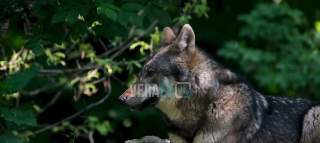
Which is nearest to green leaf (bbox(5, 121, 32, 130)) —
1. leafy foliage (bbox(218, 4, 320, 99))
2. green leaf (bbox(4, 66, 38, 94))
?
green leaf (bbox(4, 66, 38, 94))

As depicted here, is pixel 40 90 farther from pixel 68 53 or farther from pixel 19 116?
pixel 19 116

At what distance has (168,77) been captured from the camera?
5090 mm

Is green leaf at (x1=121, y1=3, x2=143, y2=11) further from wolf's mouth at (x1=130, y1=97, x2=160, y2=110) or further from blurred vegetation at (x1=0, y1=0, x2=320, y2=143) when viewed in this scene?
wolf's mouth at (x1=130, y1=97, x2=160, y2=110)

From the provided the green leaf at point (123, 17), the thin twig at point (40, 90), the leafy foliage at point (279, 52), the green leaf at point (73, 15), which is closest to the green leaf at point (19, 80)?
the green leaf at point (73, 15)

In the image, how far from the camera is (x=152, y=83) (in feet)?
16.8

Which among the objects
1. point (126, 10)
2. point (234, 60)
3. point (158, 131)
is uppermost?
point (126, 10)

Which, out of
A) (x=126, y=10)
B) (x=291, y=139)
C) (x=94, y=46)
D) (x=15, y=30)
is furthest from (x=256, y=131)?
(x=15, y=30)

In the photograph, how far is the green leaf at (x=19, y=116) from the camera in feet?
15.6

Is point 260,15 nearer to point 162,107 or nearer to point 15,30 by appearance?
point 15,30

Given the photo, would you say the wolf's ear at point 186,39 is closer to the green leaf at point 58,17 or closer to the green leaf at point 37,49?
the green leaf at point 58,17

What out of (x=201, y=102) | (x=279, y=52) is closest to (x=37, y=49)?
(x=201, y=102)

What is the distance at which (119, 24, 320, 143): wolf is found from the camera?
5.07m

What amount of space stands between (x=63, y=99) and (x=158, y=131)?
5.22ft

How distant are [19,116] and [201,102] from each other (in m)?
1.56
